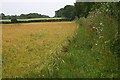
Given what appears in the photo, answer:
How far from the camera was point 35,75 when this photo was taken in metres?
8.31

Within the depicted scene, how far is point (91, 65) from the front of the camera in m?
9.20

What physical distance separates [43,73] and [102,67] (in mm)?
1512

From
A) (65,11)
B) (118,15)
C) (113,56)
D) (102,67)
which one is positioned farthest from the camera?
(65,11)

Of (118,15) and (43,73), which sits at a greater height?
(118,15)

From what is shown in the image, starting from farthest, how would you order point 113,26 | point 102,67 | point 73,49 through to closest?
point 73,49 → point 113,26 → point 102,67

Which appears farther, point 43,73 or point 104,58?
point 104,58

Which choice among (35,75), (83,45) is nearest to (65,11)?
(83,45)

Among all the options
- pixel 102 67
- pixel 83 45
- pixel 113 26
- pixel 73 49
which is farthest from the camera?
pixel 83 45

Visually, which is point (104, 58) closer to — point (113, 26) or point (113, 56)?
point (113, 56)

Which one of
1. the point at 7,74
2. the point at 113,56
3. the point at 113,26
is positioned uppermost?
the point at 113,26

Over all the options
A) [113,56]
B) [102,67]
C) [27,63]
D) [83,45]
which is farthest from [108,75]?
[83,45]

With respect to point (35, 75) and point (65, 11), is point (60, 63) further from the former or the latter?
point (65, 11)

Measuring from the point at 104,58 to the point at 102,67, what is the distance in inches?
32.7

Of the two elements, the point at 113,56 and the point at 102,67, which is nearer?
the point at 102,67
